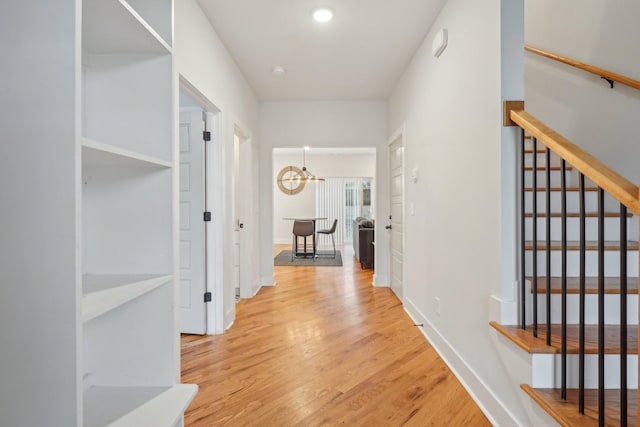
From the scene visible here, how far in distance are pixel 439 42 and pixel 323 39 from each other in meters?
1.04

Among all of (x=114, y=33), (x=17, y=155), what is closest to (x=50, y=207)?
(x=17, y=155)

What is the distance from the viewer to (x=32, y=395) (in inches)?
27.7

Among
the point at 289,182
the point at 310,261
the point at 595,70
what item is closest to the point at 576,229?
the point at 595,70

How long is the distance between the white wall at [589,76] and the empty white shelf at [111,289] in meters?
2.64

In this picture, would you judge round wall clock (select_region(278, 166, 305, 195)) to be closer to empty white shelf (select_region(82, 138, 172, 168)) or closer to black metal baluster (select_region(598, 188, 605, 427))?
empty white shelf (select_region(82, 138, 172, 168))

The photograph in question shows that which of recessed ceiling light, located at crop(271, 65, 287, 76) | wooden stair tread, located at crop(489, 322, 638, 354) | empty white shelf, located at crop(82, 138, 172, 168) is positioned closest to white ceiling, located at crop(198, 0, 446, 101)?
recessed ceiling light, located at crop(271, 65, 287, 76)

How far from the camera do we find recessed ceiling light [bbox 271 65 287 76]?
3.67 metres

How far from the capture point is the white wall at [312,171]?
972cm

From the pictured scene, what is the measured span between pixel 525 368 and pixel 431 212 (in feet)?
4.93

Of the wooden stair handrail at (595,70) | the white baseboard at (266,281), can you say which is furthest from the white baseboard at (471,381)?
the white baseboard at (266,281)

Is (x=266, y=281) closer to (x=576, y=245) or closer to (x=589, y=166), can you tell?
(x=576, y=245)

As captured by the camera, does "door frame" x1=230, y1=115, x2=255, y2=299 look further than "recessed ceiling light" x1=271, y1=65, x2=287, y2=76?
Yes

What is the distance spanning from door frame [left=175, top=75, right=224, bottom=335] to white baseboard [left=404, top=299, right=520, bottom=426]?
1.76 m

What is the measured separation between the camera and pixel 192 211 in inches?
116
